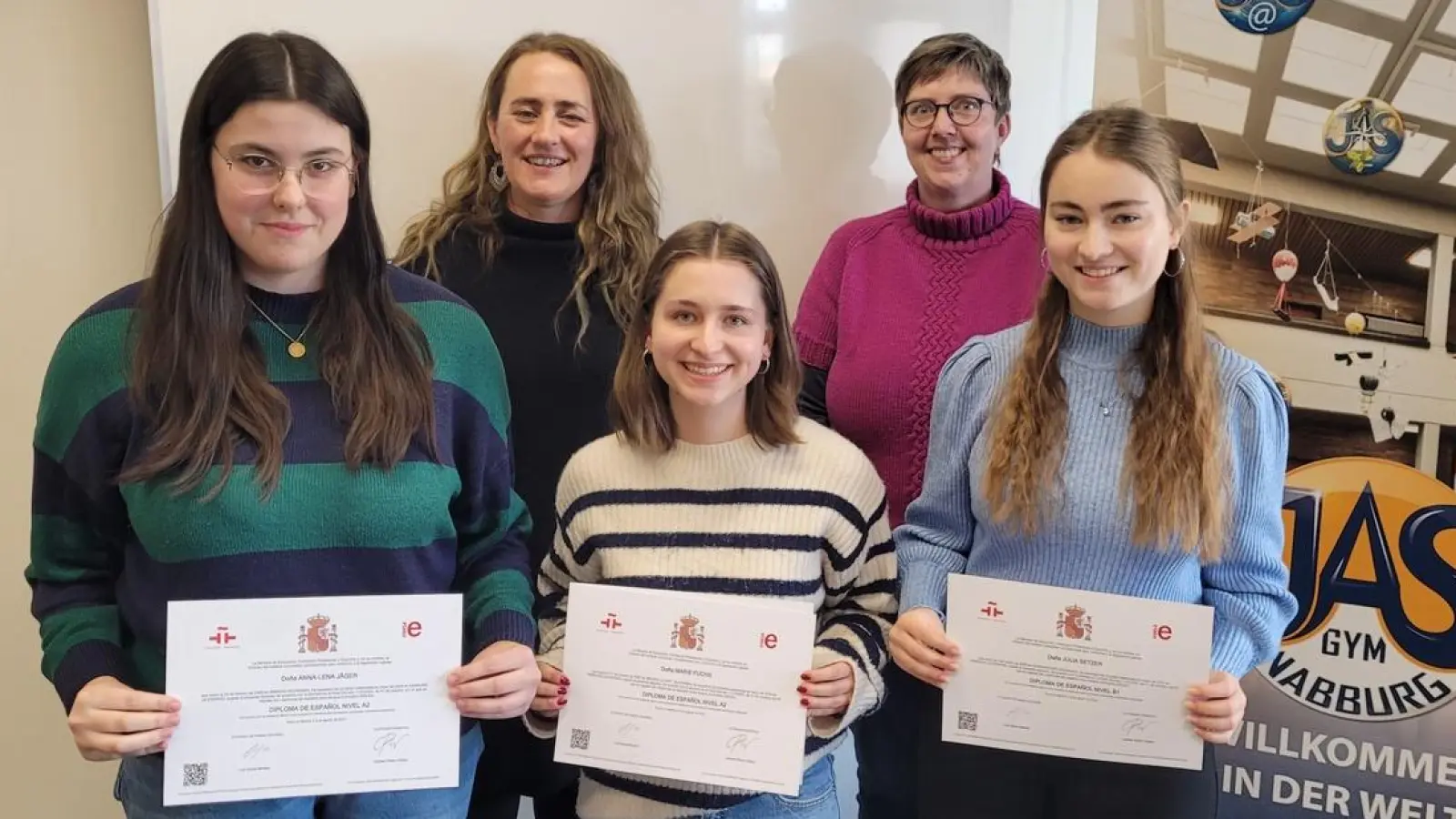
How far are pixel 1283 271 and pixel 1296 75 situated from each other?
43 centimetres

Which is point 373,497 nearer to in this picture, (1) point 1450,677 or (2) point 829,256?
Result: (2) point 829,256

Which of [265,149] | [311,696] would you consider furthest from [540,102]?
[311,696]

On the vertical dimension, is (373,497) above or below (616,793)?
above

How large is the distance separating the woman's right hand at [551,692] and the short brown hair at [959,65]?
53.1 inches

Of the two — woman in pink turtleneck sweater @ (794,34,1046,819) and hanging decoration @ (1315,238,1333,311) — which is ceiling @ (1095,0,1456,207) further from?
woman in pink turtleneck sweater @ (794,34,1046,819)

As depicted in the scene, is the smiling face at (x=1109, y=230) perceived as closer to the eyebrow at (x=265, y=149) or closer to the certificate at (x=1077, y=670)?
the certificate at (x=1077, y=670)

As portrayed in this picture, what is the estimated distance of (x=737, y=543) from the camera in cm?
164

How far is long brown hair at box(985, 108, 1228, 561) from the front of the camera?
5.04 feet

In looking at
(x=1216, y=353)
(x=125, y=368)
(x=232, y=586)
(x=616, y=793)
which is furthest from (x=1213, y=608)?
(x=125, y=368)

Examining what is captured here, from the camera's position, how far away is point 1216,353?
1609mm

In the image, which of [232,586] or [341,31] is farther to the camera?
[341,31]

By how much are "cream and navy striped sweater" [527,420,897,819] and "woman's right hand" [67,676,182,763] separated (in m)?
0.54

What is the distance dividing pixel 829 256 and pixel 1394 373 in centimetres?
125

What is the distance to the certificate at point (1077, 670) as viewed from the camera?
152 cm
